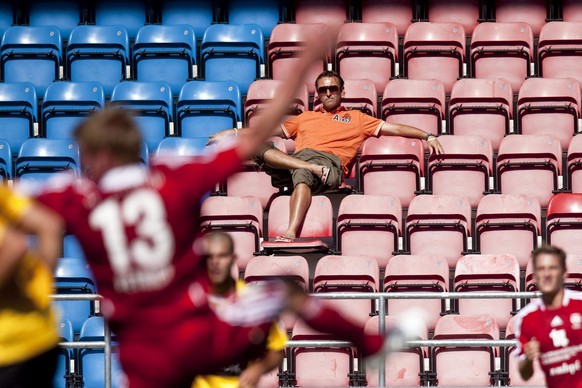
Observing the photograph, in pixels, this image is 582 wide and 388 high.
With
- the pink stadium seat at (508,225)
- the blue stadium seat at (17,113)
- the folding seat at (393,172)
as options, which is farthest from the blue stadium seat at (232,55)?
the pink stadium seat at (508,225)

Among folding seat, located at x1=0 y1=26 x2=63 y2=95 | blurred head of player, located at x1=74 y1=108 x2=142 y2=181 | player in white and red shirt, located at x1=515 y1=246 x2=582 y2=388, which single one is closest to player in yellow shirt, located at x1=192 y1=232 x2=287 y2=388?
player in white and red shirt, located at x1=515 y1=246 x2=582 y2=388

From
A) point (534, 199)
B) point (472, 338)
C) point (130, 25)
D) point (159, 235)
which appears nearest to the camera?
point (159, 235)

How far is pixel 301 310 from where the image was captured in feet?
13.2

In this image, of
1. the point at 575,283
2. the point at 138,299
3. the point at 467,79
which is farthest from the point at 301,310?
the point at 467,79

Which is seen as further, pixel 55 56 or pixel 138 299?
pixel 55 56

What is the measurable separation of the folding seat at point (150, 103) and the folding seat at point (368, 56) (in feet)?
5.51

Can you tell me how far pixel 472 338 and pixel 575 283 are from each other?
0.97 metres

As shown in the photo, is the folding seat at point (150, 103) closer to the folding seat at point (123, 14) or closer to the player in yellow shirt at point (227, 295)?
the folding seat at point (123, 14)

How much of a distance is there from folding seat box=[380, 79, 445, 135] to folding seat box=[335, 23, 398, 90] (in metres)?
0.64

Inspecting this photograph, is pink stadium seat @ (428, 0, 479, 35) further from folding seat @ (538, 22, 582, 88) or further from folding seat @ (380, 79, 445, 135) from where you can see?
folding seat @ (380, 79, 445, 135)

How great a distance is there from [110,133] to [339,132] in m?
6.29

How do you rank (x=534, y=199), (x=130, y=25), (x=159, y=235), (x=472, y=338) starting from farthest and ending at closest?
(x=130, y=25) → (x=534, y=199) → (x=472, y=338) → (x=159, y=235)

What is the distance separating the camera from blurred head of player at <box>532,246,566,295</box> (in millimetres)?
5727

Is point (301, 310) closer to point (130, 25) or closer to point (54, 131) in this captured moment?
point (54, 131)
